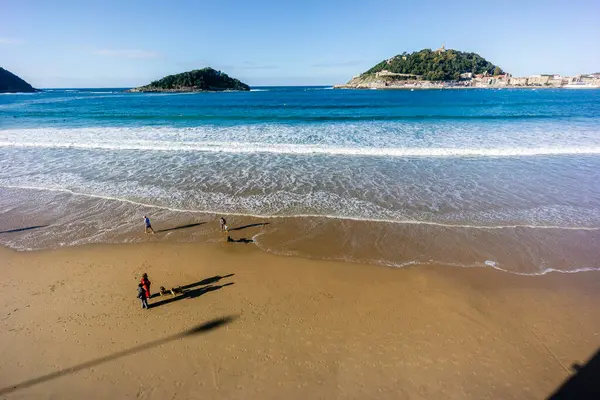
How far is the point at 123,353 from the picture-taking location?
7.16 meters

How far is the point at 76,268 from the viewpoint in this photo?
10375 millimetres

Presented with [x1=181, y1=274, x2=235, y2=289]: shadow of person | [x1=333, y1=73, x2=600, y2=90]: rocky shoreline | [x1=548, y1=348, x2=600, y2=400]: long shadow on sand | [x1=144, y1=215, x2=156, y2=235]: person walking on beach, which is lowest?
[x1=548, y1=348, x2=600, y2=400]: long shadow on sand

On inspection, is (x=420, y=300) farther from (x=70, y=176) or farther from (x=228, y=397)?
(x=70, y=176)

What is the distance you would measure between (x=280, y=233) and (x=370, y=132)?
76.9 ft

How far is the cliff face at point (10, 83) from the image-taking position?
180500 mm

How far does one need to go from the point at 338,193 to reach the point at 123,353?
37.6 feet

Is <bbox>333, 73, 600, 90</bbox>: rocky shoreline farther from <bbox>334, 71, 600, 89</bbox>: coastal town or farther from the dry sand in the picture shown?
the dry sand

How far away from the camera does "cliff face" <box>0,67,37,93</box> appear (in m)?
180

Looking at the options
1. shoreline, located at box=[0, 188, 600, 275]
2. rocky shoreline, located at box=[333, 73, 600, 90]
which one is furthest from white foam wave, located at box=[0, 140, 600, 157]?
rocky shoreline, located at box=[333, 73, 600, 90]

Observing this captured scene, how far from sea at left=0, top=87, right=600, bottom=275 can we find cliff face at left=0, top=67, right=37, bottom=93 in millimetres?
219044

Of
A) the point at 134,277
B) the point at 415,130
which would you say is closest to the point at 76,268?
the point at 134,277

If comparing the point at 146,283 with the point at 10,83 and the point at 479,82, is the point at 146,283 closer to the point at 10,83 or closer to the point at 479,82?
the point at 479,82

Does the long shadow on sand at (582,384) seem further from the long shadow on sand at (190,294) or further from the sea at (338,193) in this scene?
the long shadow on sand at (190,294)

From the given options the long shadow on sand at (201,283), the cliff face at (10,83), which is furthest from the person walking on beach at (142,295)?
the cliff face at (10,83)
